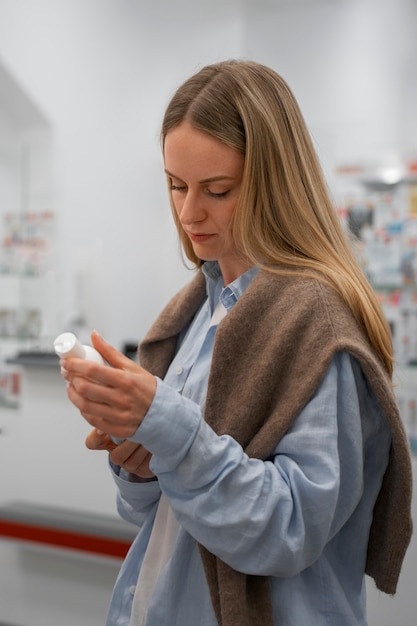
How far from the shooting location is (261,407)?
1.14m

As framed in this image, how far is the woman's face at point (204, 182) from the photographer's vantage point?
3.84ft

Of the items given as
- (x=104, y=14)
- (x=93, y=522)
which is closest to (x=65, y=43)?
(x=104, y=14)

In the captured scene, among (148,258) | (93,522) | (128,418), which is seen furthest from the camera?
(148,258)

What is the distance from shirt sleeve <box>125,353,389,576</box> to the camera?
1.02m

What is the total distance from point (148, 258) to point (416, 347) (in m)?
3.52

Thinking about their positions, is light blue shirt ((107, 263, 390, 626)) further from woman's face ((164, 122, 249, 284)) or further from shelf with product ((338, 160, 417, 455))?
shelf with product ((338, 160, 417, 455))

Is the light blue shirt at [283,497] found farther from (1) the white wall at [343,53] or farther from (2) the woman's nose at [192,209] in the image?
(1) the white wall at [343,53]

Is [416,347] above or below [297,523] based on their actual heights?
below

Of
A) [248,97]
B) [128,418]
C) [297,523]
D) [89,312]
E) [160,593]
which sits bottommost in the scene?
[89,312]

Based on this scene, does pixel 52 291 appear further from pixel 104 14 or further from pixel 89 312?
pixel 104 14

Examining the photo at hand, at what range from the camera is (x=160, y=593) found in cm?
124

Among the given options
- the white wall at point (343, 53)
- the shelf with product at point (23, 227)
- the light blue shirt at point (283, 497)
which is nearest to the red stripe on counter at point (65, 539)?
the shelf with product at point (23, 227)

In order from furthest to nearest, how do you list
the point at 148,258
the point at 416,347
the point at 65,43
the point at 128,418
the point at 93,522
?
the point at 148,258 → the point at 65,43 → the point at 93,522 → the point at 416,347 → the point at 128,418

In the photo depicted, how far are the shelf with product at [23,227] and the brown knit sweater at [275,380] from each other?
2551mm
